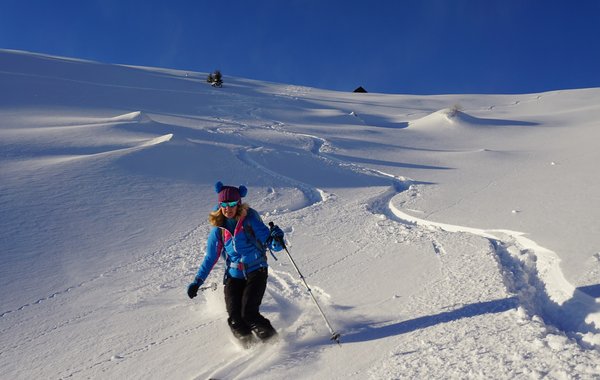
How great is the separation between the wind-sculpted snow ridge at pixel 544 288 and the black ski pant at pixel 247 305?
2.18 m

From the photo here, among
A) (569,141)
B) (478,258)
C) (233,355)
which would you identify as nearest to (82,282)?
(233,355)

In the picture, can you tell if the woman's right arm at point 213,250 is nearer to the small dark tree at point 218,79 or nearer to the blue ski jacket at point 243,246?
the blue ski jacket at point 243,246

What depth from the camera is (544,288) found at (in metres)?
4.25

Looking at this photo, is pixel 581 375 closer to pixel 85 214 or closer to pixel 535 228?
pixel 535 228

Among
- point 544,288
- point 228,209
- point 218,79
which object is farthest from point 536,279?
point 218,79

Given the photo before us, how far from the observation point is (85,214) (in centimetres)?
683

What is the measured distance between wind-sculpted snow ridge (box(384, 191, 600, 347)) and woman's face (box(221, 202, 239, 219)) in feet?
8.43

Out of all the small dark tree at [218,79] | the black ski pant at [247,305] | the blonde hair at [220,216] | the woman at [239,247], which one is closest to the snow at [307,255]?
the black ski pant at [247,305]

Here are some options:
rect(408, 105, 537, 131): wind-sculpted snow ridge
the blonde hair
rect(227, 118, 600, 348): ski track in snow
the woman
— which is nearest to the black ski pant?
the woman

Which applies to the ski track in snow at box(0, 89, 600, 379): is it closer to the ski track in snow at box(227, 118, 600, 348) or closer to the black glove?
the ski track in snow at box(227, 118, 600, 348)

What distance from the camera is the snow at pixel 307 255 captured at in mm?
3438

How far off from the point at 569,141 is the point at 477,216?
359 inches

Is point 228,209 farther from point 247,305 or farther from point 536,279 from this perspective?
point 536,279

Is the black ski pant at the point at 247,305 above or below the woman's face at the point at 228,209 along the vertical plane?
below
